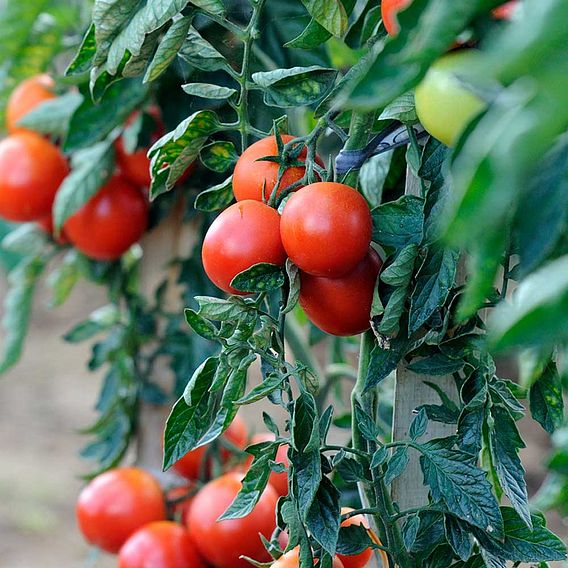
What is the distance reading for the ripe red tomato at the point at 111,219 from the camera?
845 millimetres

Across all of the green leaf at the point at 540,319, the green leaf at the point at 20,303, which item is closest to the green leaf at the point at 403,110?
the green leaf at the point at 540,319

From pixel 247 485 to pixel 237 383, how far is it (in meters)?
0.05

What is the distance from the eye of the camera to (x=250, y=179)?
42 centimetres

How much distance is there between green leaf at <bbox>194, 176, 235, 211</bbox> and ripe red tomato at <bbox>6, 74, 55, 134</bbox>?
48cm

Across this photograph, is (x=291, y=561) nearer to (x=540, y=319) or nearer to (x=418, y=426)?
(x=418, y=426)

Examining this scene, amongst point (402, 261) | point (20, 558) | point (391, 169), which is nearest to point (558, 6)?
point (402, 261)

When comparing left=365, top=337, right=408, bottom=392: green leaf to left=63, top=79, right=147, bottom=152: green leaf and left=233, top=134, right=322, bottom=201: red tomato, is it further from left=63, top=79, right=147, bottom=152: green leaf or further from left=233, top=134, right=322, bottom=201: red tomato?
left=63, top=79, right=147, bottom=152: green leaf

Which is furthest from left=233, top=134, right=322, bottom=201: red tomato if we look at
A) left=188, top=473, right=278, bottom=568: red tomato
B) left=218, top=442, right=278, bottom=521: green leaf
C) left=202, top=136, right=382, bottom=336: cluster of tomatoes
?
left=188, top=473, right=278, bottom=568: red tomato

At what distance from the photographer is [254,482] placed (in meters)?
0.41

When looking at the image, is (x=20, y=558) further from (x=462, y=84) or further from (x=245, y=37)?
(x=462, y=84)

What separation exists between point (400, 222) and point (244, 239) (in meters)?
0.07

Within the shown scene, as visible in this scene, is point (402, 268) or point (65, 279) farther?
point (65, 279)

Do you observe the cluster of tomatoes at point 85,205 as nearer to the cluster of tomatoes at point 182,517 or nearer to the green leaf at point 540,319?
the cluster of tomatoes at point 182,517

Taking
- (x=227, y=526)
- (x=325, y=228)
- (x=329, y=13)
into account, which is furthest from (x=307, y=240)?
(x=227, y=526)
